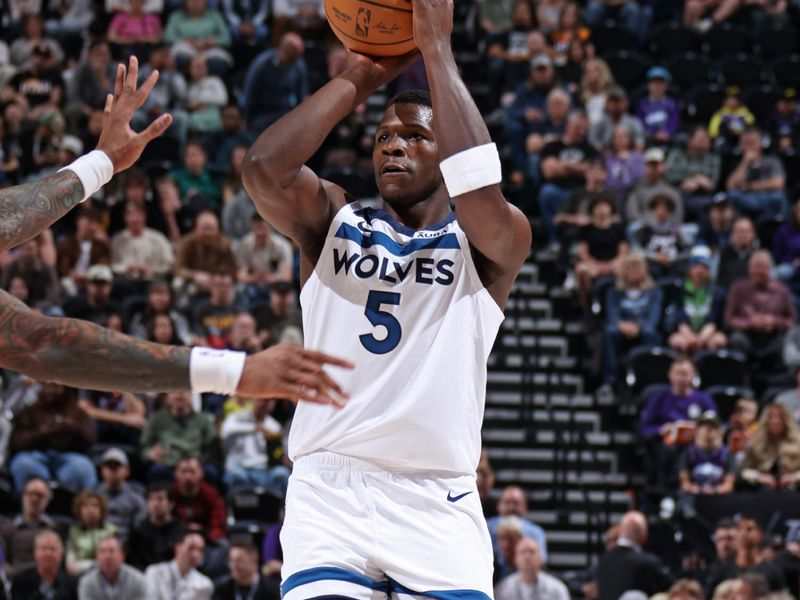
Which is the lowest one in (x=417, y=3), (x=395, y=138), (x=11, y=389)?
(x=11, y=389)

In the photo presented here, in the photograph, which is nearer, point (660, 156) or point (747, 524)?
point (747, 524)

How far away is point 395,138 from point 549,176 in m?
12.6

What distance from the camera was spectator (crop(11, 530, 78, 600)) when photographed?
38.9 feet

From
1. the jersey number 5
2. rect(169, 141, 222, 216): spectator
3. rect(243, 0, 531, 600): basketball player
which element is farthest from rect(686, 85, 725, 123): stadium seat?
the jersey number 5

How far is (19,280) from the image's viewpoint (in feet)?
47.4

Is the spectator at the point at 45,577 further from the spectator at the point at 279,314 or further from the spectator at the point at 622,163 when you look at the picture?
the spectator at the point at 622,163

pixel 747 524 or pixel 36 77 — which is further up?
pixel 36 77

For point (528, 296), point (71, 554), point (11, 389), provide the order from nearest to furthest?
1. point (71, 554)
2. point (11, 389)
3. point (528, 296)

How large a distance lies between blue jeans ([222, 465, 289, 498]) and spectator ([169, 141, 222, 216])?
4.62 metres

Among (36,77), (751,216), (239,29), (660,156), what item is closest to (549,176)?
(660,156)

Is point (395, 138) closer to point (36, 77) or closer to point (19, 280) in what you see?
point (19, 280)

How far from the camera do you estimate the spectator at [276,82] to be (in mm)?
18406

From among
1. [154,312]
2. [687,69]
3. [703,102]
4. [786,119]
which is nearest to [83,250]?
[154,312]

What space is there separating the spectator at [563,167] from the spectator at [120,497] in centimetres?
680
